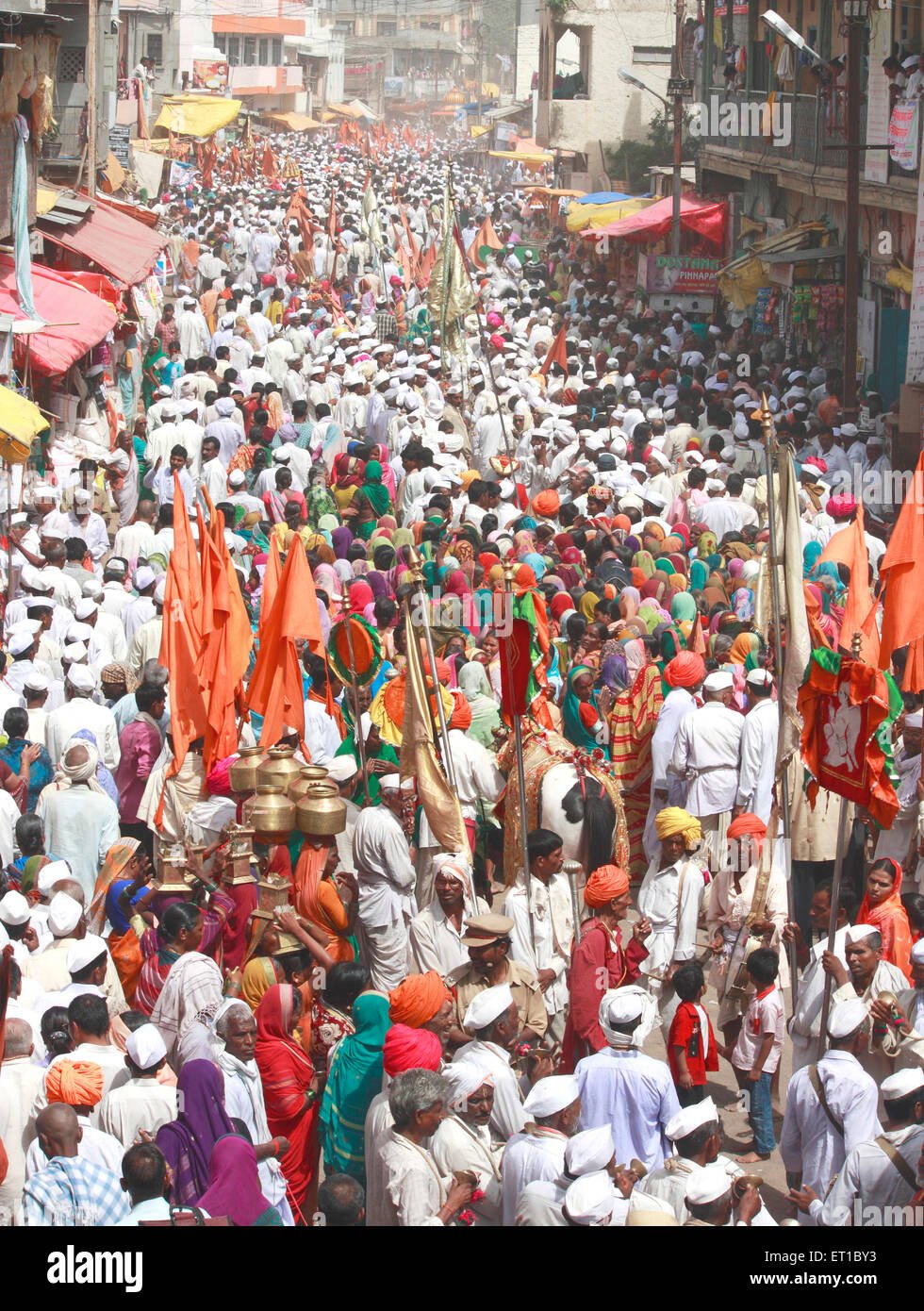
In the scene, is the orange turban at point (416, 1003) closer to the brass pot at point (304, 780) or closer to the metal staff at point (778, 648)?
the brass pot at point (304, 780)

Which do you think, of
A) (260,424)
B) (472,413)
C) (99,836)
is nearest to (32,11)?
(260,424)

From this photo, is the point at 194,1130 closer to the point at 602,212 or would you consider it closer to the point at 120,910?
the point at 120,910

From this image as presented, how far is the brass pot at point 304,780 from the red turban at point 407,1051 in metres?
1.75

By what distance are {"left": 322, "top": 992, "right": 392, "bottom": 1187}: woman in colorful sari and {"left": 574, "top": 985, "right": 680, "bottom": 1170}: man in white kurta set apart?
1.91 feet

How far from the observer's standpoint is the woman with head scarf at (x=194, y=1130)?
201 inches

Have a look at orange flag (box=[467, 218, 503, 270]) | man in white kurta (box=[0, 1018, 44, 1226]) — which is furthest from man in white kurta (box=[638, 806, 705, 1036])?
orange flag (box=[467, 218, 503, 270])

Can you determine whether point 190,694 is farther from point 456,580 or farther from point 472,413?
point 472,413

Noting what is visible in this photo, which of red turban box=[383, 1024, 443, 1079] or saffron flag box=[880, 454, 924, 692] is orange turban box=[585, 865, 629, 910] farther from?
saffron flag box=[880, 454, 924, 692]

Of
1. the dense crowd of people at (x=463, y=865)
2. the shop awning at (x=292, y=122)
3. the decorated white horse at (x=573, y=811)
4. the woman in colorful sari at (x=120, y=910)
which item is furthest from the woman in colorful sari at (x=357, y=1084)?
the shop awning at (x=292, y=122)

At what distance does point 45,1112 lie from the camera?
486 centimetres

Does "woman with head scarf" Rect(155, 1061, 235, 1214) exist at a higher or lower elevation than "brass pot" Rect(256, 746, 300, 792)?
→ lower

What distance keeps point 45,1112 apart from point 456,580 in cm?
653

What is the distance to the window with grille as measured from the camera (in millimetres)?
21078

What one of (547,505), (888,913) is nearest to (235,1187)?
(888,913)
